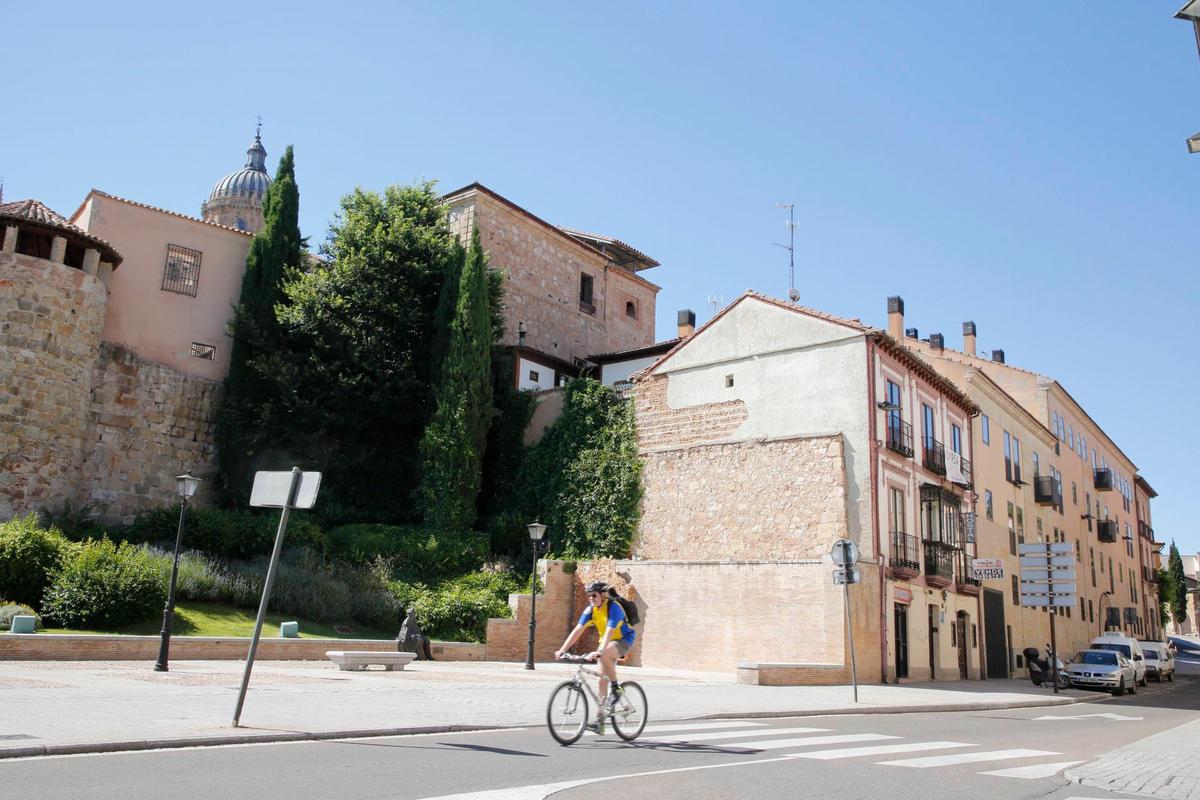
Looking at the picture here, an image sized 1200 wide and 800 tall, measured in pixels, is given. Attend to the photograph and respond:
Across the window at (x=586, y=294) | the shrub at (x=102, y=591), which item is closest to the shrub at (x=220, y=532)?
the shrub at (x=102, y=591)

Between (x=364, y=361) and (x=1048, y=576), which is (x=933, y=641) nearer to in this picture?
(x=1048, y=576)

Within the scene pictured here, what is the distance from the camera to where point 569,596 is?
30141mm

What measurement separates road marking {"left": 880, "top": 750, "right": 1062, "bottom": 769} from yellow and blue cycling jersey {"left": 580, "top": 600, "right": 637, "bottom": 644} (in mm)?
2941

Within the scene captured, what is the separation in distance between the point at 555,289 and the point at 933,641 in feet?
69.6

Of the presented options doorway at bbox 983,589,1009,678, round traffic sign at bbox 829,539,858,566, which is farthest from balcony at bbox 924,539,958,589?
round traffic sign at bbox 829,539,858,566

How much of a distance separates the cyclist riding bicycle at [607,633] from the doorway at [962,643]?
974 inches

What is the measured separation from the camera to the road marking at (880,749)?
389 inches

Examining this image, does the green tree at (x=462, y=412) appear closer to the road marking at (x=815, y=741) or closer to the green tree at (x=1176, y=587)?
the road marking at (x=815, y=741)

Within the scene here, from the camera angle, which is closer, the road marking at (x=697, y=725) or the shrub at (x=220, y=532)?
the road marking at (x=697, y=725)

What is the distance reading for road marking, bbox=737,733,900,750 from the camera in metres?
10.5

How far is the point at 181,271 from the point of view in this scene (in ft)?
112

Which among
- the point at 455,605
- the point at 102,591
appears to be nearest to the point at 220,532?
the point at 102,591

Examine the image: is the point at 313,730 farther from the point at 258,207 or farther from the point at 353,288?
the point at 258,207

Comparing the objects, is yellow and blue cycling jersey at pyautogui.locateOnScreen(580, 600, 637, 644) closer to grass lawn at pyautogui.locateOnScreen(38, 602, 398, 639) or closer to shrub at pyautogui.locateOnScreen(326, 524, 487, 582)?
grass lawn at pyautogui.locateOnScreen(38, 602, 398, 639)
